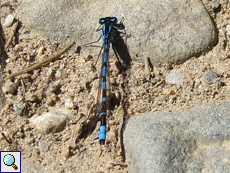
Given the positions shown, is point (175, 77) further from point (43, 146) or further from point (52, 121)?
point (43, 146)

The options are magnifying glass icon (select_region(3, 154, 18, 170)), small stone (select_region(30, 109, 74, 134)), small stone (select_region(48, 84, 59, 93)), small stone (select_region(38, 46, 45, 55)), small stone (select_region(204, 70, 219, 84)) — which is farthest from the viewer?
small stone (select_region(38, 46, 45, 55))

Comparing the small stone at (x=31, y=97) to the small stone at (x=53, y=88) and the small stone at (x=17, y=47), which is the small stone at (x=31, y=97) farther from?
the small stone at (x=17, y=47)

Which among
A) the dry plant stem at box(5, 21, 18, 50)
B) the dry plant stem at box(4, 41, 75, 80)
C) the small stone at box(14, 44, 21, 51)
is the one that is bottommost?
the dry plant stem at box(4, 41, 75, 80)

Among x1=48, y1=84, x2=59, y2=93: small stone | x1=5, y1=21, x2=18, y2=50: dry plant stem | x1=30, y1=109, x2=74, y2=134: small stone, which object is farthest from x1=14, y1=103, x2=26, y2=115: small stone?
x1=5, y1=21, x2=18, y2=50: dry plant stem

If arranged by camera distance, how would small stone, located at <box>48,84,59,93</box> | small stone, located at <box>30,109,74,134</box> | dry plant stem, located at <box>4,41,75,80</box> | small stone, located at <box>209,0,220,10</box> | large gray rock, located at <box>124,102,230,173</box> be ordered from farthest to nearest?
small stone, located at <box>209,0,220,10</box>, dry plant stem, located at <box>4,41,75,80</box>, small stone, located at <box>48,84,59,93</box>, small stone, located at <box>30,109,74,134</box>, large gray rock, located at <box>124,102,230,173</box>

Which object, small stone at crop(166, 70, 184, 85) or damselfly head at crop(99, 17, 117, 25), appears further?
damselfly head at crop(99, 17, 117, 25)

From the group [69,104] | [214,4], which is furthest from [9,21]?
[214,4]

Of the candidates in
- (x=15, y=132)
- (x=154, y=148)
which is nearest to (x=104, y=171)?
(x=154, y=148)

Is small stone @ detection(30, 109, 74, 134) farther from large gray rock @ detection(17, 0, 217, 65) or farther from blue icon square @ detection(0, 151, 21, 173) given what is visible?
large gray rock @ detection(17, 0, 217, 65)

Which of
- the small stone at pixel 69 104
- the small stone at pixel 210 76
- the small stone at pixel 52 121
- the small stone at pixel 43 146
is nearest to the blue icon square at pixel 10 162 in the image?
the small stone at pixel 43 146
